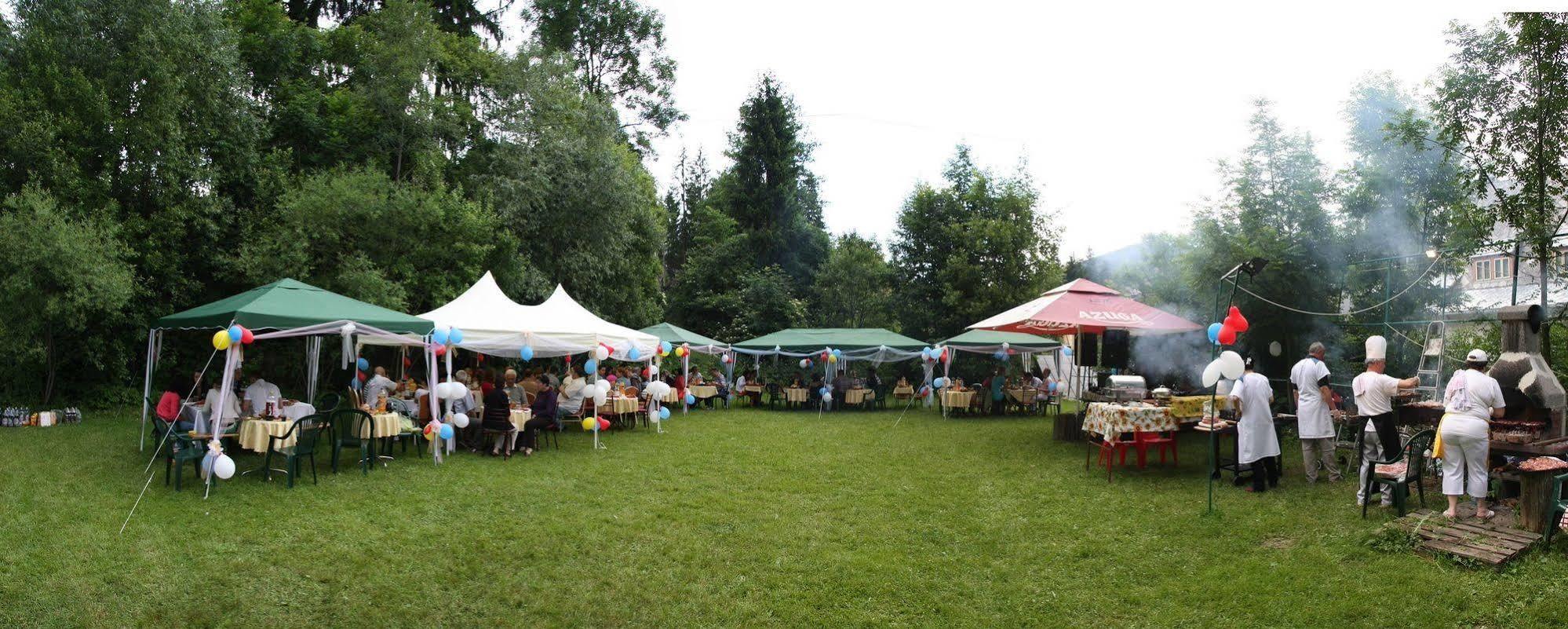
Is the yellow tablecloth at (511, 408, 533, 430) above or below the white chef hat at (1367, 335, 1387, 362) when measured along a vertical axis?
below

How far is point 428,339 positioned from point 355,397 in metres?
2.42

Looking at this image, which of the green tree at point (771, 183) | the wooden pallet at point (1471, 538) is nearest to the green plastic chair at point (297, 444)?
the wooden pallet at point (1471, 538)

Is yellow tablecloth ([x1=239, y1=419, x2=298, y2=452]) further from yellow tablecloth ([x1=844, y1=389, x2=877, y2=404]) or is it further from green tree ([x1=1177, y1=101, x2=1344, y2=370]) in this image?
green tree ([x1=1177, y1=101, x2=1344, y2=370])

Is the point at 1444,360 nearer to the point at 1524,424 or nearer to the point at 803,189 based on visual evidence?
the point at 1524,424

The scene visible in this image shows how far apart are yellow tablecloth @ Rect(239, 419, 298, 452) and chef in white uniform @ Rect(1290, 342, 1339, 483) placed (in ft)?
33.0

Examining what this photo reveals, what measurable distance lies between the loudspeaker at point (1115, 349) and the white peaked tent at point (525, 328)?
280 inches

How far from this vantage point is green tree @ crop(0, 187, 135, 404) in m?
11.8

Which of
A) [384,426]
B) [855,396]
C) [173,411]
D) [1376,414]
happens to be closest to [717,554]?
[384,426]

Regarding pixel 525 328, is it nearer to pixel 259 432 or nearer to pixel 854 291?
pixel 259 432

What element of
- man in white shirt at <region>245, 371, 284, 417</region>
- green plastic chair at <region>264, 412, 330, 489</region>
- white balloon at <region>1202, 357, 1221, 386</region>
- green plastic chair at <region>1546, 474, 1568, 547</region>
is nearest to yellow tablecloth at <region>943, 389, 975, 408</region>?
white balloon at <region>1202, 357, 1221, 386</region>

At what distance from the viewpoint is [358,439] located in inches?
340

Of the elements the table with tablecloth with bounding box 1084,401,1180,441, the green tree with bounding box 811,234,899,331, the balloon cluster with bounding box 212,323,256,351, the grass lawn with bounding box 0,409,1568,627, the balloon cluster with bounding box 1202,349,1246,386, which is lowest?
the grass lawn with bounding box 0,409,1568,627

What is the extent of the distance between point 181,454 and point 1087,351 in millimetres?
11958

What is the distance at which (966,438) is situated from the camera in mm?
12234
